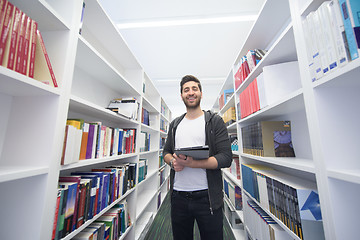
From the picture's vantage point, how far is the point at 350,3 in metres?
0.49

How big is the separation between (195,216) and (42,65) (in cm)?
143

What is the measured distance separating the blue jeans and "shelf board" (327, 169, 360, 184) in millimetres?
774

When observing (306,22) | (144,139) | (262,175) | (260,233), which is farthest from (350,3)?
(144,139)

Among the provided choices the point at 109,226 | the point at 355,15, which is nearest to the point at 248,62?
the point at 355,15

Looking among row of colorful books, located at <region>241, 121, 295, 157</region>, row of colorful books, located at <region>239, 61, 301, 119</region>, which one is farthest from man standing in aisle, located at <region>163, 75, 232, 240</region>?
row of colorful books, located at <region>239, 61, 301, 119</region>

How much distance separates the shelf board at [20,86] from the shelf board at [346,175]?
133cm

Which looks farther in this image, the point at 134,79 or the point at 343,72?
the point at 134,79

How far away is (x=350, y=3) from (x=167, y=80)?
3567mm

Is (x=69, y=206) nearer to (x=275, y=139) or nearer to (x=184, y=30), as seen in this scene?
(x=275, y=139)

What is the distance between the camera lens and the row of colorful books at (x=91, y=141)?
0.74 m

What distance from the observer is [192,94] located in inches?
50.9

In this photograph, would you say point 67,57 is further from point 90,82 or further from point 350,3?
point 350,3

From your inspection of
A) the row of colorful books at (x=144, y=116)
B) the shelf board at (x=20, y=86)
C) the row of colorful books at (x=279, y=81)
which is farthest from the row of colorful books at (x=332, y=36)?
the row of colorful books at (x=144, y=116)

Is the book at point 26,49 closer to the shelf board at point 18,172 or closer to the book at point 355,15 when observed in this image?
the shelf board at point 18,172
